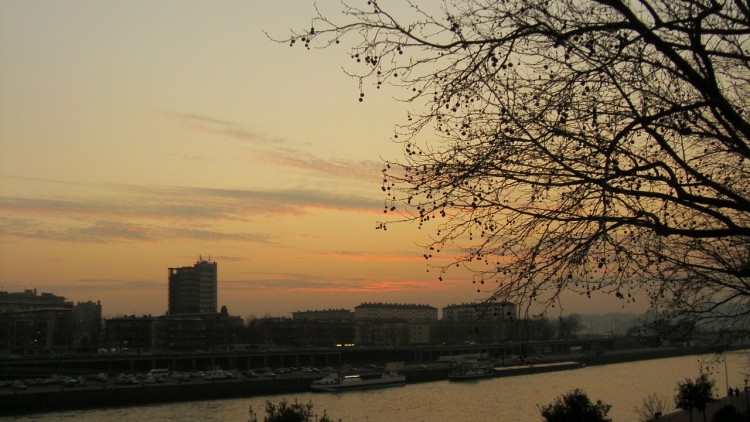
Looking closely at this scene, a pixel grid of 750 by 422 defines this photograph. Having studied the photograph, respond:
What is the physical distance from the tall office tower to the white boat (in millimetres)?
98234

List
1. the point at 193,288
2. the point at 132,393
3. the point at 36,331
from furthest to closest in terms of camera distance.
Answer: the point at 193,288 < the point at 36,331 < the point at 132,393

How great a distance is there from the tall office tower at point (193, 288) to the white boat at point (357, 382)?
3867 inches

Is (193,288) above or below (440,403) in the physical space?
above

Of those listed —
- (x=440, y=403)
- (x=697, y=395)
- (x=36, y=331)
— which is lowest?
(x=440, y=403)

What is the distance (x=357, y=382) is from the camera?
57.6 m

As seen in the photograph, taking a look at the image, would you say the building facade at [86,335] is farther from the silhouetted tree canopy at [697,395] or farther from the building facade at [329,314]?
the silhouetted tree canopy at [697,395]

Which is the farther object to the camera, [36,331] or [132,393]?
[36,331]

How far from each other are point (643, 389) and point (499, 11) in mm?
46442

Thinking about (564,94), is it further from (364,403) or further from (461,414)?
(364,403)

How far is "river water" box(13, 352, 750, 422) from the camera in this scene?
3700cm

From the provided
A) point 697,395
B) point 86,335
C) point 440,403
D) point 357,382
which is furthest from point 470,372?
point 86,335

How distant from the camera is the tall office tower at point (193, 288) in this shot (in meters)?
154

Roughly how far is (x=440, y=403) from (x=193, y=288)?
389ft

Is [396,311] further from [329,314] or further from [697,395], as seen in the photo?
[697,395]
